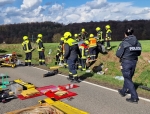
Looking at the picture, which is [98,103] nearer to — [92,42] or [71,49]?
[71,49]

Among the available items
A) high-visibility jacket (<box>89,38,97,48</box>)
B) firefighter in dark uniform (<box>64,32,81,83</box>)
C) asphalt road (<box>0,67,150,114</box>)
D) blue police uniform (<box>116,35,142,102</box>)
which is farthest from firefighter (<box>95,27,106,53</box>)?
blue police uniform (<box>116,35,142,102</box>)

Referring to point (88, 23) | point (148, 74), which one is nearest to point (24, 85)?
point (148, 74)

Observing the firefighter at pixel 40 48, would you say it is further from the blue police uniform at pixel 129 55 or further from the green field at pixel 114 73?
the blue police uniform at pixel 129 55

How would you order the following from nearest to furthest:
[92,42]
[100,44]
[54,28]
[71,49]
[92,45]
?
[71,49], [92,45], [92,42], [100,44], [54,28]

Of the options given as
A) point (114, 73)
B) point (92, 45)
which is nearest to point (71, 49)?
point (114, 73)

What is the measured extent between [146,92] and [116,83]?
165 centimetres

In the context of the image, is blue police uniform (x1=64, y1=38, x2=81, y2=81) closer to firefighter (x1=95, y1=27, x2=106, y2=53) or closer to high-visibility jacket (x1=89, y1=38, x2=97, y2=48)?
high-visibility jacket (x1=89, y1=38, x2=97, y2=48)

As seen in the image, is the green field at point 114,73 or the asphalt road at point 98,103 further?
the green field at point 114,73

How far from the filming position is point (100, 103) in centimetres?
664

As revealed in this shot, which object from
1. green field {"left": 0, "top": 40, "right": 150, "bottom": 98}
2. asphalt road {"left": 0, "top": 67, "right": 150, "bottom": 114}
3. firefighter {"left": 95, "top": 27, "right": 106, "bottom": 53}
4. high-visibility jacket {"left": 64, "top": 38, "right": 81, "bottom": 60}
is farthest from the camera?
firefighter {"left": 95, "top": 27, "right": 106, "bottom": 53}

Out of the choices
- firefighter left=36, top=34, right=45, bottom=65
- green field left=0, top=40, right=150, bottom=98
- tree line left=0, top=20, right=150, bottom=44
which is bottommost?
green field left=0, top=40, right=150, bottom=98

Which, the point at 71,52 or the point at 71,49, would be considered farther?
the point at 71,52

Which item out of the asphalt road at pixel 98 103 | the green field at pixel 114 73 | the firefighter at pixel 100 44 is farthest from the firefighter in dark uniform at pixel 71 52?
the firefighter at pixel 100 44

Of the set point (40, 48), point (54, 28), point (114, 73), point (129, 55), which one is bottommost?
point (114, 73)
